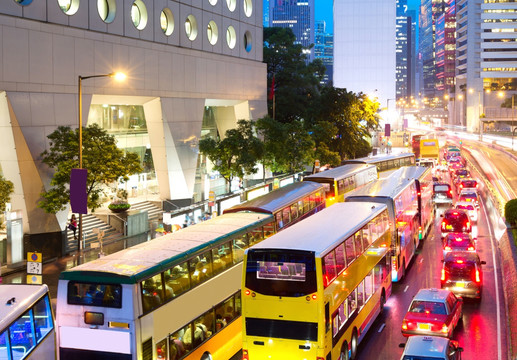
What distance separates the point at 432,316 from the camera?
18094 mm

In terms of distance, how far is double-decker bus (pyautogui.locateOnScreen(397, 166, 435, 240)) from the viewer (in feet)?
114

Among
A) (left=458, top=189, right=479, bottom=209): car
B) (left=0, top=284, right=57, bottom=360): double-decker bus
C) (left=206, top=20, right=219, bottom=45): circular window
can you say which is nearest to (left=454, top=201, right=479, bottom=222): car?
(left=458, top=189, right=479, bottom=209): car

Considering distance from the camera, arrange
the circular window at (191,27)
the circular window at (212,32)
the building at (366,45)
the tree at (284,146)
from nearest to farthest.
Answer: the circular window at (191,27) < the circular window at (212,32) < the tree at (284,146) < the building at (366,45)

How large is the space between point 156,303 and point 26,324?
286 cm

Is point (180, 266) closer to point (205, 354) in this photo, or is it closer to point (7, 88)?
point (205, 354)

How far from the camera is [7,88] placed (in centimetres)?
2856

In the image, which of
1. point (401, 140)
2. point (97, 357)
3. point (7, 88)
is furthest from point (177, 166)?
Answer: point (401, 140)

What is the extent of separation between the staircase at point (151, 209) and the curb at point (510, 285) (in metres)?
20.3

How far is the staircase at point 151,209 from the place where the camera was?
40.3 metres

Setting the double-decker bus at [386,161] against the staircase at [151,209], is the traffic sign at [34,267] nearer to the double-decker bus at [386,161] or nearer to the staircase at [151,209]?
the staircase at [151,209]

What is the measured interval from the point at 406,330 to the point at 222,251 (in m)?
5.56

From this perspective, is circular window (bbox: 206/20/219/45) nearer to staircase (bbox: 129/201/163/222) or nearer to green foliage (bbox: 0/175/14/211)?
staircase (bbox: 129/201/163/222)

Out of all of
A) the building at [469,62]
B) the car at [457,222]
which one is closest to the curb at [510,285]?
the car at [457,222]

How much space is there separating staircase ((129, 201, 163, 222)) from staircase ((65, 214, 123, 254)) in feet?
16.7
